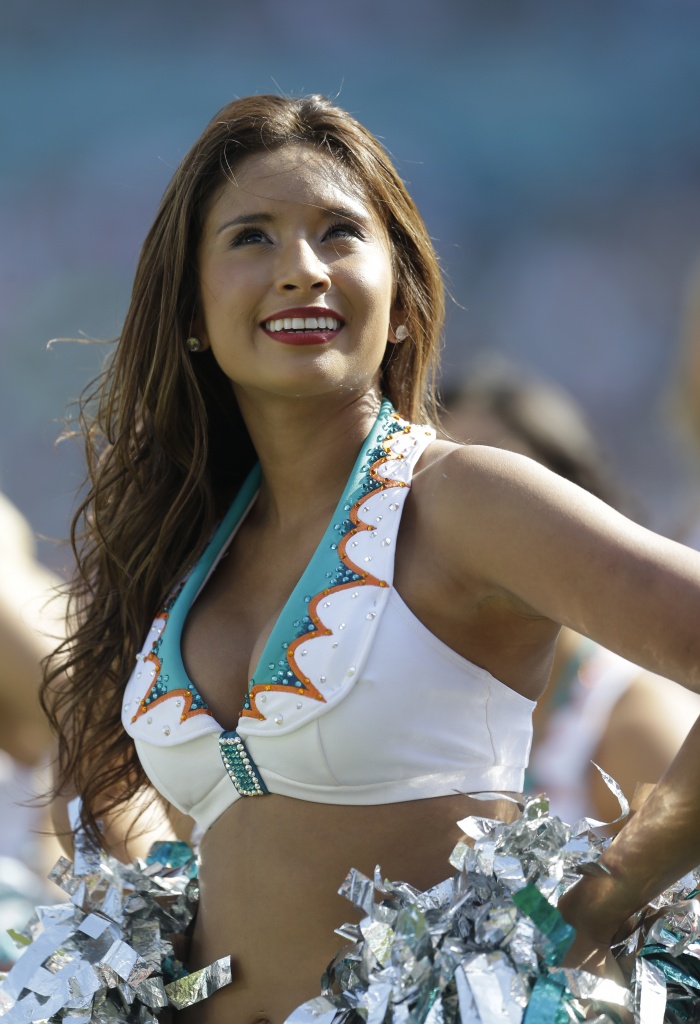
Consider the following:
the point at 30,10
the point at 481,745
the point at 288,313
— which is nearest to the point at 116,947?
the point at 481,745

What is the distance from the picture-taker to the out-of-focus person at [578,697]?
3211mm

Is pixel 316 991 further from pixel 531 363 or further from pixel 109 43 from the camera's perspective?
pixel 109 43

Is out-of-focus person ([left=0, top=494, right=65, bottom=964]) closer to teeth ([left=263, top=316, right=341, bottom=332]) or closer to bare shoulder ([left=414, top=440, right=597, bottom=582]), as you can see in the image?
teeth ([left=263, top=316, right=341, bottom=332])

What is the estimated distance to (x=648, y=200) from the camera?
23.9 ft

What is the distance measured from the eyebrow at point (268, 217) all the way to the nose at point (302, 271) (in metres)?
0.08

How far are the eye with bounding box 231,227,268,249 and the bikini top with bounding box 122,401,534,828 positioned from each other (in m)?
0.41

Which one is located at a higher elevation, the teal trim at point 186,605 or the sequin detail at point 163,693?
the teal trim at point 186,605

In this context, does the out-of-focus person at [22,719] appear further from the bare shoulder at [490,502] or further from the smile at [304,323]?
the bare shoulder at [490,502]

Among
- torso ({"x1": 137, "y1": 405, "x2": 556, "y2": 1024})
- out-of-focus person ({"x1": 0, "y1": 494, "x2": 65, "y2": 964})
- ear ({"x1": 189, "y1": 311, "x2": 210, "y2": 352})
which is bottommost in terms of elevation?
out-of-focus person ({"x1": 0, "y1": 494, "x2": 65, "y2": 964})

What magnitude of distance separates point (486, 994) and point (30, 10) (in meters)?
6.95

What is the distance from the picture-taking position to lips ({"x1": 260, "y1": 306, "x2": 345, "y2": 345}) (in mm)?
1999

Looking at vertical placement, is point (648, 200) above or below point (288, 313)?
above

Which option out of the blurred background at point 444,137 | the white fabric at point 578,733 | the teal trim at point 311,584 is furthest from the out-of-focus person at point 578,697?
the blurred background at point 444,137

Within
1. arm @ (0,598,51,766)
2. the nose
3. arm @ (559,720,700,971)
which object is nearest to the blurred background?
arm @ (0,598,51,766)
